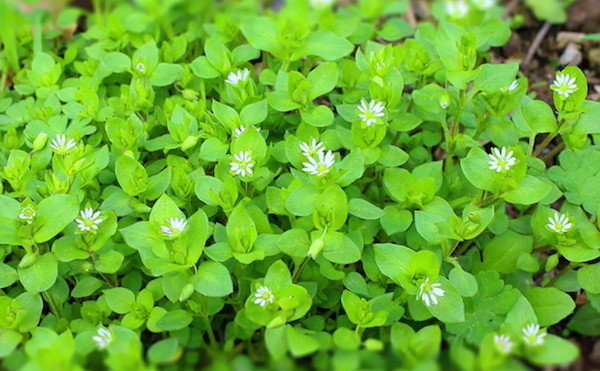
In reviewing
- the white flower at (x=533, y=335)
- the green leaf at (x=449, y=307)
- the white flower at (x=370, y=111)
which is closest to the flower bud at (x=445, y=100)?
the white flower at (x=370, y=111)

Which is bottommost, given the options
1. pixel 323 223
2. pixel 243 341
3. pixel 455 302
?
pixel 243 341

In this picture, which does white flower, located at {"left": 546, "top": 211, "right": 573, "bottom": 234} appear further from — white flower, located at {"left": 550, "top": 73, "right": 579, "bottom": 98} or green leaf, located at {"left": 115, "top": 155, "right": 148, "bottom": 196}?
green leaf, located at {"left": 115, "top": 155, "right": 148, "bottom": 196}

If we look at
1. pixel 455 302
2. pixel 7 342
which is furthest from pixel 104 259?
pixel 455 302

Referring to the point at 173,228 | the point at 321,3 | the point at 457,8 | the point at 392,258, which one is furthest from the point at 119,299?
the point at 457,8

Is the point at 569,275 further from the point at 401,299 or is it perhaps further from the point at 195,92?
the point at 195,92

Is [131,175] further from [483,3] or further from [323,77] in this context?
[483,3]

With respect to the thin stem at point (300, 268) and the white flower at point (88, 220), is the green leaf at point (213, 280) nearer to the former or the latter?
the thin stem at point (300, 268)

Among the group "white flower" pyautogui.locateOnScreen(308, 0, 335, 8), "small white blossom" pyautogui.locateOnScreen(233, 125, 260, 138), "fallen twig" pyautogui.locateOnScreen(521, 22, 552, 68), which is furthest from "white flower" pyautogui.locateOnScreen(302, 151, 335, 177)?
"fallen twig" pyautogui.locateOnScreen(521, 22, 552, 68)

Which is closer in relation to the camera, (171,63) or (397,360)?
(397,360)
